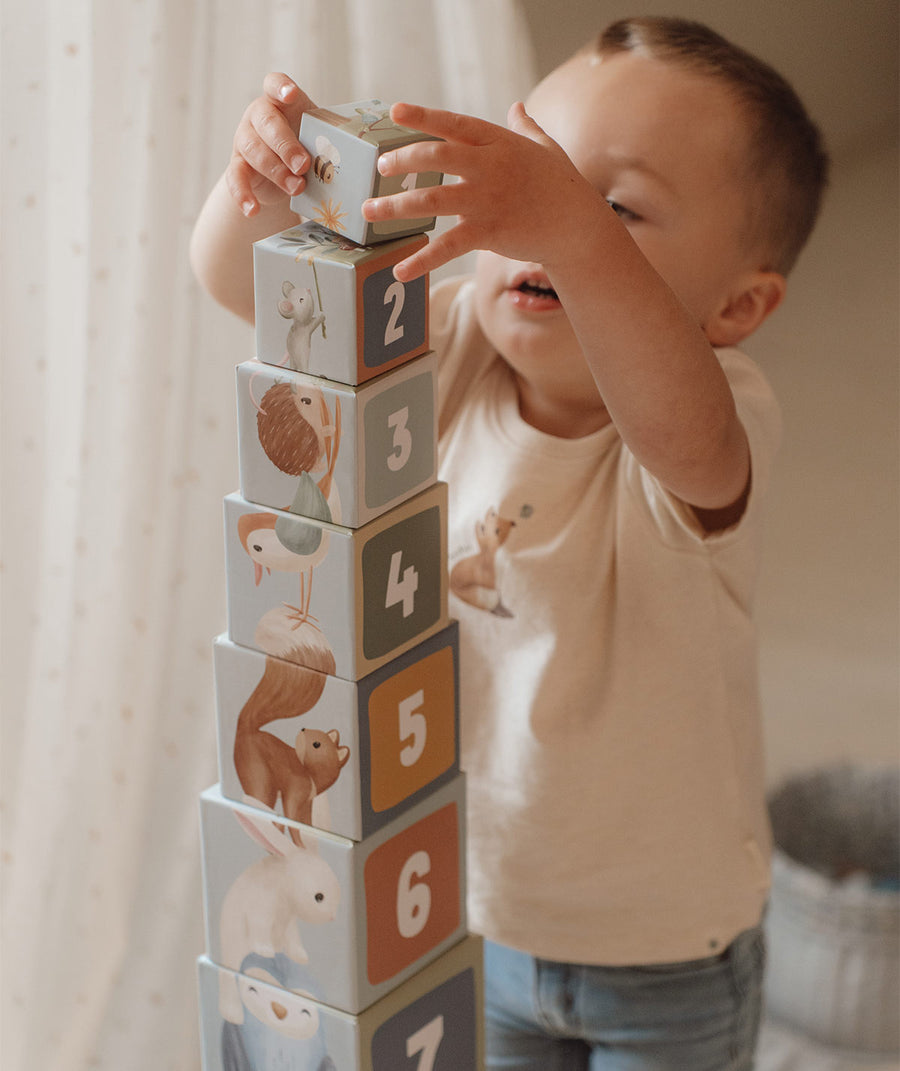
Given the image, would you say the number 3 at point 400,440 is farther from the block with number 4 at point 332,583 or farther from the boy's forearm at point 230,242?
the boy's forearm at point 230,242

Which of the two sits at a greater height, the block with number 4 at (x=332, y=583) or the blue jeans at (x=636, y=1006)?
the block with number 4 at (x=332, y=583)

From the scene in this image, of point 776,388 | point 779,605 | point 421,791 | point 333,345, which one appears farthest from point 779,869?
point 333,345

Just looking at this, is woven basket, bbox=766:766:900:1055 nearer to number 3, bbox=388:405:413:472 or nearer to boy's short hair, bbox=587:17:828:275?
boy's short hair, bbox=587:17:828:275

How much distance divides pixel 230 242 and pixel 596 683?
1.12 ft

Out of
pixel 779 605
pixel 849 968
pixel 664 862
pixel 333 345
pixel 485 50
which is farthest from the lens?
pixel 779 605

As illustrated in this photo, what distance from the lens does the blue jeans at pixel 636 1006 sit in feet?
2.77

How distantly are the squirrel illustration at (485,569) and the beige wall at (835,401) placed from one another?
1.74ft

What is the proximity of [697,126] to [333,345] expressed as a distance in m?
0.30

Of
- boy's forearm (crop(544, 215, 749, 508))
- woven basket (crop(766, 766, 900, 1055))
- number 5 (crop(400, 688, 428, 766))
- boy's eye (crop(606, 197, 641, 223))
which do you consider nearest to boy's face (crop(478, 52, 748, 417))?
boy's eye (crop(606, 197, 641, 223))

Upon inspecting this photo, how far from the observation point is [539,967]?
847 mm

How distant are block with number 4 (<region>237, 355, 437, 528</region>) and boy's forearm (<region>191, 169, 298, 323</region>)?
140 millimetres

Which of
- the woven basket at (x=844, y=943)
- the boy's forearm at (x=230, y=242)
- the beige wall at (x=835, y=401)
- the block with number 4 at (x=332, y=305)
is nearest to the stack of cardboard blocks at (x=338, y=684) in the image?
the block with number 4 at (x=332, y=305)

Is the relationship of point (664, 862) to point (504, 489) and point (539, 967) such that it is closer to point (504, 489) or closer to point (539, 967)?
point (539, 967)

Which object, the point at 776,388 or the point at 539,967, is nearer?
the point at 539,967
